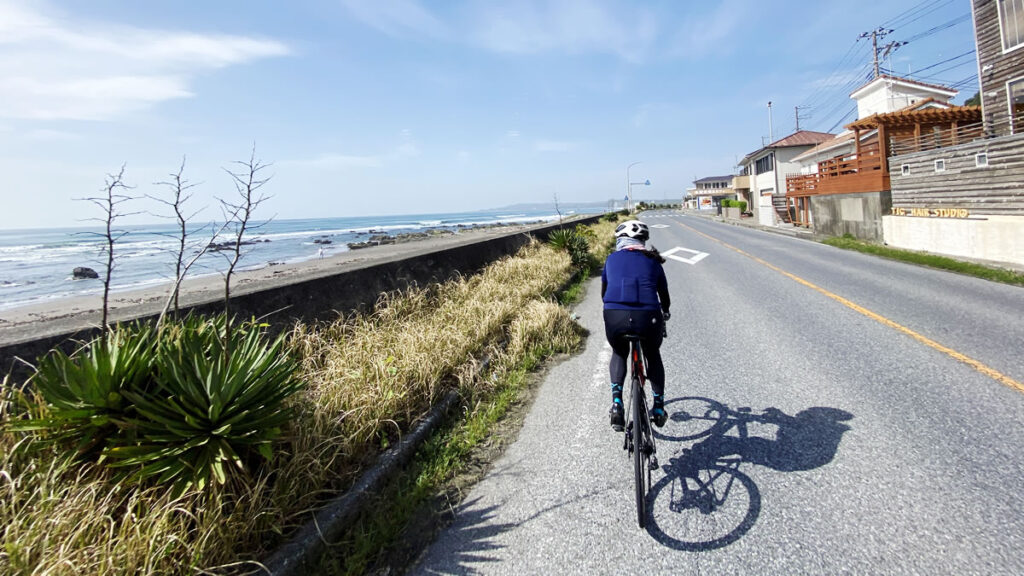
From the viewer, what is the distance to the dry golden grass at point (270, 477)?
206cm

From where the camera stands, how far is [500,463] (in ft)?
11.7

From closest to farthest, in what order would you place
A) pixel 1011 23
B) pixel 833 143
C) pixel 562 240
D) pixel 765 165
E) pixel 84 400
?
pixel 84 400, pixel 562 240, pixel 1011 23, pixel 833 143, pixel 765 165

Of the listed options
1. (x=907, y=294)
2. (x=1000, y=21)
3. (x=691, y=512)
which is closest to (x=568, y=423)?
(x=691, y=512)

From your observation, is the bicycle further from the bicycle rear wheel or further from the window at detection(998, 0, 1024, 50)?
the window at detection(998, 0, 1024, 50)

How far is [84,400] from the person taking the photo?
2.45 metres

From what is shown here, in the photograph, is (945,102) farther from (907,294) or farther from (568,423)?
(568,423)

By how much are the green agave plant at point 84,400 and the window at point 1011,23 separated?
23.0 meters

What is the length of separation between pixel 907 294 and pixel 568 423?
754 cm

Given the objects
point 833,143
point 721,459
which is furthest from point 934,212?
point 833,143

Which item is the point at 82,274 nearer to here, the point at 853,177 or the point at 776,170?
the point at 853,177

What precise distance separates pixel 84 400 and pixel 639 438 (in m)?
2.95

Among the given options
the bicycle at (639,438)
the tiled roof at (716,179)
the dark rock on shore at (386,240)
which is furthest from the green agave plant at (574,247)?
the tiled roof at (716,179)

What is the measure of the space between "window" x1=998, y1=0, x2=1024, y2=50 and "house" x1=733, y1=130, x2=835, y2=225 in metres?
16.9

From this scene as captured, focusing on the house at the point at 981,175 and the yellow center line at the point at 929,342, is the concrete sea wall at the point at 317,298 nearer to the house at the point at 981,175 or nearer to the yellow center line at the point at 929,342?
the yellow center line at the point at 929,342
